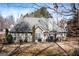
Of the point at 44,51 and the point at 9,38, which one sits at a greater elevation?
the point at 9,38

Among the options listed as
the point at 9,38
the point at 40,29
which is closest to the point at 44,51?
the point at 40,29

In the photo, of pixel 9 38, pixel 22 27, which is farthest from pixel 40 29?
pixel 9 38

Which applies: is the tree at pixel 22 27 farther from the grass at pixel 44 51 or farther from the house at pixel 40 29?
the grass at pixel 44 51

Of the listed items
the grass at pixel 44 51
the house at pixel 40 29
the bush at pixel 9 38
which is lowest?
the grass at pixel 44 51

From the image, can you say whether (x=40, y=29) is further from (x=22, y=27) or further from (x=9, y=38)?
(x=9, y=38)

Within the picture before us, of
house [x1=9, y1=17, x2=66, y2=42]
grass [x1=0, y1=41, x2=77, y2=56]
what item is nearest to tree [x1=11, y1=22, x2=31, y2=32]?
house [x1=9, y1=17, x2=66, y2=42]

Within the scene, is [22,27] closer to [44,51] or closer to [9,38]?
[9,38]

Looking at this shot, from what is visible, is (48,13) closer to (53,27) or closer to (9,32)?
(53,27)

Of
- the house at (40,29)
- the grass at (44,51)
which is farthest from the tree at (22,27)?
the grass at (44,51)

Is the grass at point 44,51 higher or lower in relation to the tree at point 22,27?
lower

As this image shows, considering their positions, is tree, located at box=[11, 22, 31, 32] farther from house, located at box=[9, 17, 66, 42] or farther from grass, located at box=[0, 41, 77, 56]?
grass, located at box=[0, 41, 77, 56]

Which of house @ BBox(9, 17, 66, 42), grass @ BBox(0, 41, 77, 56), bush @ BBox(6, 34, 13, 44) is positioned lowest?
grass @ BBox(0, 41, 77, 56)

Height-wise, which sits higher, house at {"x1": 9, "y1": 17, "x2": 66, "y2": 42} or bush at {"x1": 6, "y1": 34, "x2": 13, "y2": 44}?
house at {"x1": 9, "y1": 17, "x2": 66, "y2": 42}

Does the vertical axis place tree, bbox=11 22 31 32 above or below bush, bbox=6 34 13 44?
above
